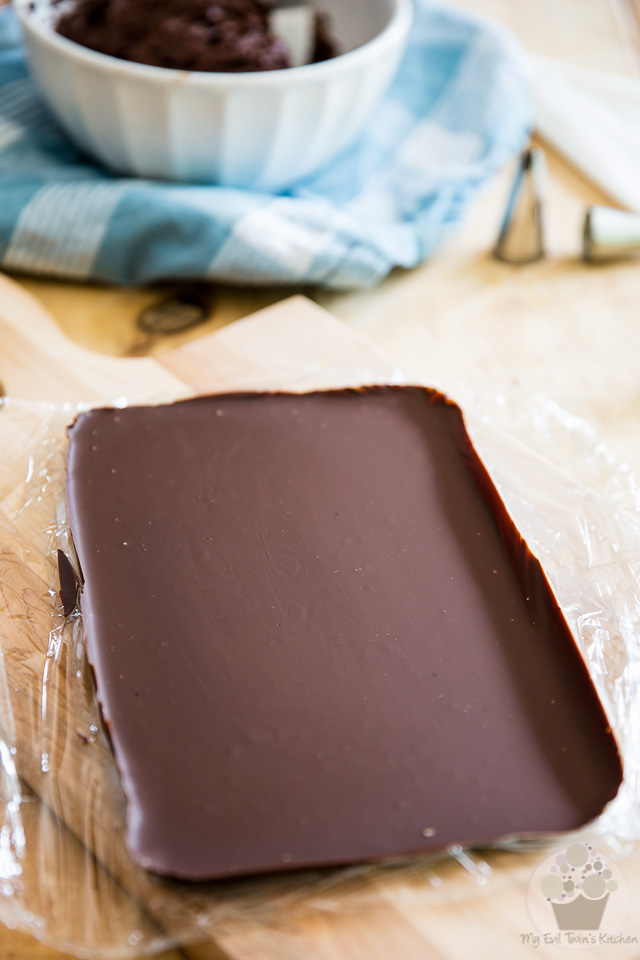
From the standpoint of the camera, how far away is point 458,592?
850 millimetres

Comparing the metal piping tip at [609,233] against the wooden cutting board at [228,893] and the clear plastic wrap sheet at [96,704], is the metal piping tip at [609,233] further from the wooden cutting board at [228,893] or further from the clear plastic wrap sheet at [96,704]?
the wooden cutting board at [228,893]

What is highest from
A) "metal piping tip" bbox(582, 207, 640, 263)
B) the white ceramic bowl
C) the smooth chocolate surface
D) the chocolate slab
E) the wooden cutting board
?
the smooth chocolate surface

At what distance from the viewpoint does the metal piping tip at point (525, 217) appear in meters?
1.40

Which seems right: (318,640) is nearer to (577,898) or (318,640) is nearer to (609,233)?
(577,898)

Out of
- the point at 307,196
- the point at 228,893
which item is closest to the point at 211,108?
the point at 307,196

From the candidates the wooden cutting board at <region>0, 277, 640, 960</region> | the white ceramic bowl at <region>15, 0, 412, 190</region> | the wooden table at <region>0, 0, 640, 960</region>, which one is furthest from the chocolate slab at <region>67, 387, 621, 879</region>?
the white ceramic bowl at <region>15, 0, 412, 190</region>

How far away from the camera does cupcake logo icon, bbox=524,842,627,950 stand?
66cm

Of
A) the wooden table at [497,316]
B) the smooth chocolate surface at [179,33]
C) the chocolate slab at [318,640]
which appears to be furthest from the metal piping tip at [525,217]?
the chocolate slab at [318,640]

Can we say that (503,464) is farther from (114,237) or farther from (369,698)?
(114,237)

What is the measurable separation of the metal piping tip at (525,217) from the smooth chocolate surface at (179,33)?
424 millimetres

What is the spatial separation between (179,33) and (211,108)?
0.16 m

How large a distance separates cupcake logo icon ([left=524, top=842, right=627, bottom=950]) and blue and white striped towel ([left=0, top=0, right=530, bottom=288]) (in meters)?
0.90

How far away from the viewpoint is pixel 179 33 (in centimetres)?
130

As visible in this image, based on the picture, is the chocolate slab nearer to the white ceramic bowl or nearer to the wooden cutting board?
the wooden cutting board
